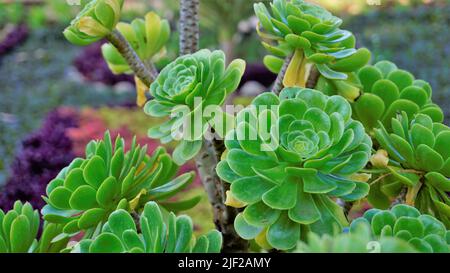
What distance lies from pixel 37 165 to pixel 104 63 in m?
2.28

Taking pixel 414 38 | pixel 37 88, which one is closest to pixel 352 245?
pixel 414 38

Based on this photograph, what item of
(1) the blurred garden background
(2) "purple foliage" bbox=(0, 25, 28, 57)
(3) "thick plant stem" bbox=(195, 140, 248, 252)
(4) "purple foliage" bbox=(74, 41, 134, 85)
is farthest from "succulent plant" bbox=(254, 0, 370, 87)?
(2) "purple foliage" bbox=(0, 25, 28, 57)

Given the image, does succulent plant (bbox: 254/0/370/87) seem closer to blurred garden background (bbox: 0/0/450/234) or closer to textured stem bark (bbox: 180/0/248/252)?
textured stem bark (bbox: 180/0/248/252)

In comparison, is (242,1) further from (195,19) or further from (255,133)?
(255,133)

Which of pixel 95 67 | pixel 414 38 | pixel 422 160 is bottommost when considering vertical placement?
pixel 422 160

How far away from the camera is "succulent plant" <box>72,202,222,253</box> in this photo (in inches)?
17.8

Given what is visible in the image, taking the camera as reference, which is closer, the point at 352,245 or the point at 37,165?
the point at 352,245

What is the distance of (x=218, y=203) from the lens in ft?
2.18

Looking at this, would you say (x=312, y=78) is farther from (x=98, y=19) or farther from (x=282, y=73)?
(x=98, y=19)

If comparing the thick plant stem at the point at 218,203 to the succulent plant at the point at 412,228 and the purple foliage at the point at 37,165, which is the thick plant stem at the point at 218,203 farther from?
the purple foliage at the point at 37,165

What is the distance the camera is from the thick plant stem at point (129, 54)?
2.03 feet

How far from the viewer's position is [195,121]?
53cm

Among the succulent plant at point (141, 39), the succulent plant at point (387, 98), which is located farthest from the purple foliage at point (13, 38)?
the succulent plant at point (387, 98)
